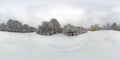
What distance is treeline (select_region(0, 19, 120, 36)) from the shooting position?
1430 millimetres

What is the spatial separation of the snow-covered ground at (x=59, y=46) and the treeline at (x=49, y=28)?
0.12ft

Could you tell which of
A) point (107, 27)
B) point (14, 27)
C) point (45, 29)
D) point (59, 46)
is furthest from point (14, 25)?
point (107, 27)

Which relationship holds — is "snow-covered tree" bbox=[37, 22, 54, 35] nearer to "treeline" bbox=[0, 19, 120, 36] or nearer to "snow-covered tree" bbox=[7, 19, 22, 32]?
"treeline" bbox=[0, 19, 120, 36]

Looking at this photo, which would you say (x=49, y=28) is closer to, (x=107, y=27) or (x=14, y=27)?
(x=14, y=27)

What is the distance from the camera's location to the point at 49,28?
1.47m

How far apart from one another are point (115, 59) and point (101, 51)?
134 mm

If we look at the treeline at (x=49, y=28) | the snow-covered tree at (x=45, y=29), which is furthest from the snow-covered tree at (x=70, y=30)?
the snow-covered tree at (x=45, y=29)

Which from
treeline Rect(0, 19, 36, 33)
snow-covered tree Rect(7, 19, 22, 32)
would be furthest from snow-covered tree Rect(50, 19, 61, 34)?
snow-covered tree Rect(7, 19, 22, 32)

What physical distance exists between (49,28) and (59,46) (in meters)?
0.18

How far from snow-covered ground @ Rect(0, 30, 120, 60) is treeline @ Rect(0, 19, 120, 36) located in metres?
0.04

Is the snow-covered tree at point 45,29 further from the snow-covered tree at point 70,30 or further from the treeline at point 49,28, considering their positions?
the snow-covered tree at point 70,30

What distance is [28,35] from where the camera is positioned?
1480 millimetres

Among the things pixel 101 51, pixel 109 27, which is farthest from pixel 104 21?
pixel 101 51

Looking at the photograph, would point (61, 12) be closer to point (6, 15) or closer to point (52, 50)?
point (52, 50)
